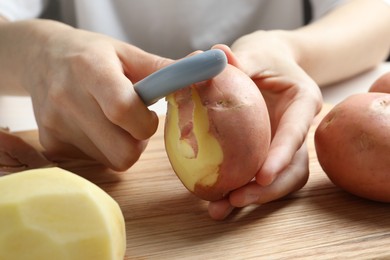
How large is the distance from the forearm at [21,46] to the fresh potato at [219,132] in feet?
1.14

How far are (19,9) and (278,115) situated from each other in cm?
87

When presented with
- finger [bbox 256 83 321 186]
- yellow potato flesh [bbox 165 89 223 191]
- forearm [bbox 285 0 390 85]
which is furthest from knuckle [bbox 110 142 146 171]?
forearm [bbox 285 0 390 85]

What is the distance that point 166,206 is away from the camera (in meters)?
0.84

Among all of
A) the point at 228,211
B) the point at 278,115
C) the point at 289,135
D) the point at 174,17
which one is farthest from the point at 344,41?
the point at 228,211

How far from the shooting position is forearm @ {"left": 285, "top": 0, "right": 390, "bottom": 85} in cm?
137

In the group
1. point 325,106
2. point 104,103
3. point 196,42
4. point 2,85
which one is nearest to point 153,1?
point 196,42

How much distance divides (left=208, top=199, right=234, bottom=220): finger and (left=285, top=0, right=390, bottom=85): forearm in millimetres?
588

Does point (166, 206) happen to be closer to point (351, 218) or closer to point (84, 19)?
point (351, 218)

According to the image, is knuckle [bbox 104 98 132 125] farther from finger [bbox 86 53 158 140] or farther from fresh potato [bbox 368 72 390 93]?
fresh potato [bbox 368 72 390 93]

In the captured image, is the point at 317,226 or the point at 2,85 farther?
the point at 2,85

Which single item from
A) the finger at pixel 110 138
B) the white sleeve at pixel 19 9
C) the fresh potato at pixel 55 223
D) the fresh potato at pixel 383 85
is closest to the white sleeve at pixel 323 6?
the fresh potato at pixel 383 85

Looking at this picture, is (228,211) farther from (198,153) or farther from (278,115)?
(278,115)

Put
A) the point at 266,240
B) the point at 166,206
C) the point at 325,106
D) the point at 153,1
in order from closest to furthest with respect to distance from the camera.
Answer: the point at 266,240 < the point at 166,206 < the point at 325,106 < the point at 153,1

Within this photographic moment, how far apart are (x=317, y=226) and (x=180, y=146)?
0.22 metres
